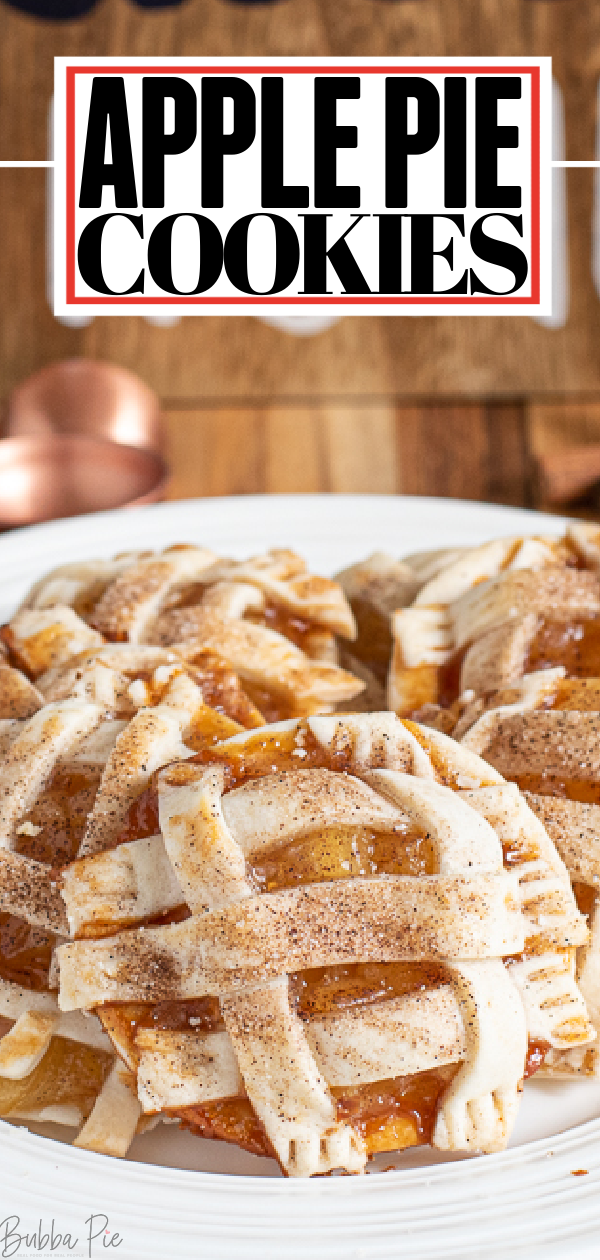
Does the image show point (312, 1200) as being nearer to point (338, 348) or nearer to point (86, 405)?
point (86, 405)

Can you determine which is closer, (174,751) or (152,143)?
(174,751)

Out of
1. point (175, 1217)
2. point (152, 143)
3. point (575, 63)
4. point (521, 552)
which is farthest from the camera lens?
point (575, 63)

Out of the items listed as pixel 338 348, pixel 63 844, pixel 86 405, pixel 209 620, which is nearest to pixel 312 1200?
pixel 63 844

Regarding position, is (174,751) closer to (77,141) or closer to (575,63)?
(77,141)

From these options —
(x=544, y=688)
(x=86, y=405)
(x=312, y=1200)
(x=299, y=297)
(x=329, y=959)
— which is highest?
(x=299, y=297)

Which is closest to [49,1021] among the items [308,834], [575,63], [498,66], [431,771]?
[308,834]

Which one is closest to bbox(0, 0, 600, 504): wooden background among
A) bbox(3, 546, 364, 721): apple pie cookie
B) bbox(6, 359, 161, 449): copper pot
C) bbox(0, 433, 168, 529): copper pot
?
bbox(6, 359, 161, 449): copper pot

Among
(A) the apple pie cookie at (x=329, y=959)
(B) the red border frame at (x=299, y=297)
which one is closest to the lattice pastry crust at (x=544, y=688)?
(A) the apple pie cookie at (x=329, y=959)
